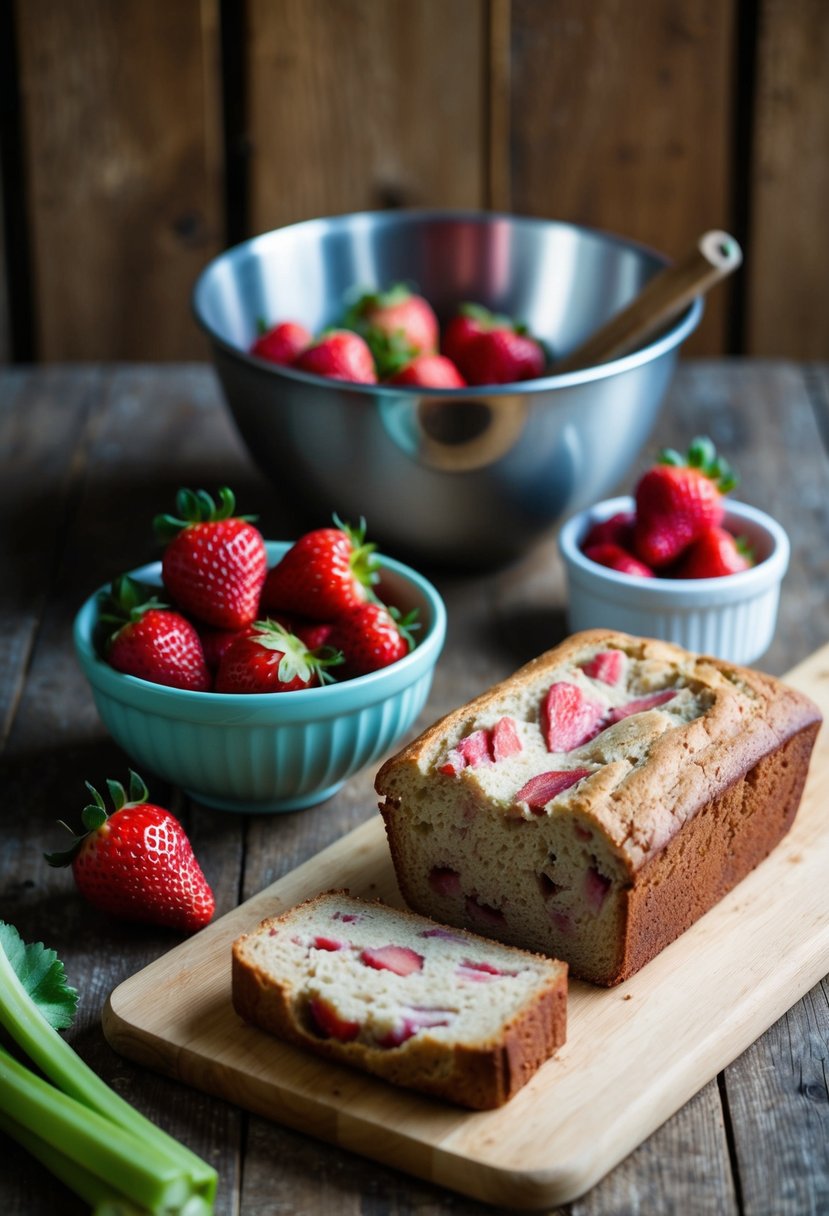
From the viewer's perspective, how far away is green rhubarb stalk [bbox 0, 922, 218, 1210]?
131 cm

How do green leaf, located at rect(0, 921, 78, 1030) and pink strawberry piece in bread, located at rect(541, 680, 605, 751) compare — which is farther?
pink strawberry piece in bread, located at rect(541, 680, 605, 751)

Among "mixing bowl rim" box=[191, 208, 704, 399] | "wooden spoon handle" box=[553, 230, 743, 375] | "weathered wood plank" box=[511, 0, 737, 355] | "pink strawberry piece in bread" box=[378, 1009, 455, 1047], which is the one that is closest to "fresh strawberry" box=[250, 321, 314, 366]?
"mixing bowl rim" box=[191, 208, 704, 399]

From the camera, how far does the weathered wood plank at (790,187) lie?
3.65m

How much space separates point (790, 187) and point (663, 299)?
164 centimetres

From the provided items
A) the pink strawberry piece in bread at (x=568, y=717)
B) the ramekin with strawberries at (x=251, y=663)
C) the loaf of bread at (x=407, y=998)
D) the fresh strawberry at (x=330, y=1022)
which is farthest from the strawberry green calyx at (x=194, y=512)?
the fresh strawberry at (x=330, y=1022)

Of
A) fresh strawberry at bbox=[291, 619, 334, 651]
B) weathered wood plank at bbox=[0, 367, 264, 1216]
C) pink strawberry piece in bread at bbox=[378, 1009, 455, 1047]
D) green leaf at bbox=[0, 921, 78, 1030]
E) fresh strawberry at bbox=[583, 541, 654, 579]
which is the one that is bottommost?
weathered wood plank at bbox=[0, 367, 264, 1216]

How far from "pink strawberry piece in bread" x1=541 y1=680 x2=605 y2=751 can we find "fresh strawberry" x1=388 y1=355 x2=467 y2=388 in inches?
30.0

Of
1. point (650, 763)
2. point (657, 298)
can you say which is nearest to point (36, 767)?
point (650, 763)

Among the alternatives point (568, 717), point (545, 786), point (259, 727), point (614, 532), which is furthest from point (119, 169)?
point (545, 786)

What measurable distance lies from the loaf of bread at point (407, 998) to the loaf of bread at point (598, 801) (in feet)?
0.31

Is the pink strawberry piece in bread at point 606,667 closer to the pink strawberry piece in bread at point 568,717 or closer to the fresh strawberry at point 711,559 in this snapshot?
the pink strawberry piece in bread at point 568,717

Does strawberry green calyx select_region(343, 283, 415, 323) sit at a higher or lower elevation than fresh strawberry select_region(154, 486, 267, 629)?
higher

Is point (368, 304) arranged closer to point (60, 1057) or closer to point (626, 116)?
point (626, 116)

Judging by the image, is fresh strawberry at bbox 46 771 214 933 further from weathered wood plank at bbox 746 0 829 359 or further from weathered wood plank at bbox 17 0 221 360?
weathered wood plank at bbox 746 0 829 359
